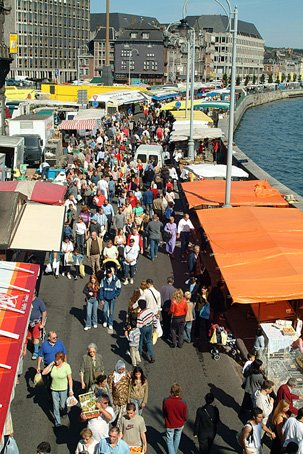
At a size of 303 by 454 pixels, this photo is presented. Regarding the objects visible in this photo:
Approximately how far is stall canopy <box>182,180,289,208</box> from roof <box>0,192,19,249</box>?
627 cm

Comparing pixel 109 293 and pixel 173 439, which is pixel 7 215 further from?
pixel 173 439

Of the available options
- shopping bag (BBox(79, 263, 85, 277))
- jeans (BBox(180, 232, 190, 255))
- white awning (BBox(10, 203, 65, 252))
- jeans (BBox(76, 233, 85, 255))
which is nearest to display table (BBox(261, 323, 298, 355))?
white awning (BBox(10, 203, 65, 252))

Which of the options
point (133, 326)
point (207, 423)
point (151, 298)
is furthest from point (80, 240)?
point (207, 423)

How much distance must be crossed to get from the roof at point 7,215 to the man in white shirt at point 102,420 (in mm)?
5083

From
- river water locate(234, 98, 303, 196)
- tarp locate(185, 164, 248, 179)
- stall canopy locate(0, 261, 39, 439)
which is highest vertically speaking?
tarp locate(185, 164, 248, 179)

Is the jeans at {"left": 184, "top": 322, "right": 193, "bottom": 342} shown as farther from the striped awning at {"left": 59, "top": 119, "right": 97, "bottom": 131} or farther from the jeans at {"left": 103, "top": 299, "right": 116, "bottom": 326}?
the striped awning at {"left": 59, "top": 119, "right": 97, "bottom": 131}

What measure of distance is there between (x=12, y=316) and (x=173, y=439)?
118 inches

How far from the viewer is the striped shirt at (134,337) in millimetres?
11539

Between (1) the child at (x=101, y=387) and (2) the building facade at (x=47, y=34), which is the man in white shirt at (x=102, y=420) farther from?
(2) the building facade at (x=47, y=34)

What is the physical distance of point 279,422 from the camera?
29.3 ft

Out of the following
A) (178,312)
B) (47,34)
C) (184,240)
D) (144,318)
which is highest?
(47,34)

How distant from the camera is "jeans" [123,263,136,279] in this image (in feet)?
53.0

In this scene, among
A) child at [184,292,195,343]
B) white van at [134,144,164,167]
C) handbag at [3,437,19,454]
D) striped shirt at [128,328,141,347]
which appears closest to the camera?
handbag at [3,437,19,454]

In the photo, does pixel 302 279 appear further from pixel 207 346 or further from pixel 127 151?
pixel 127 151
